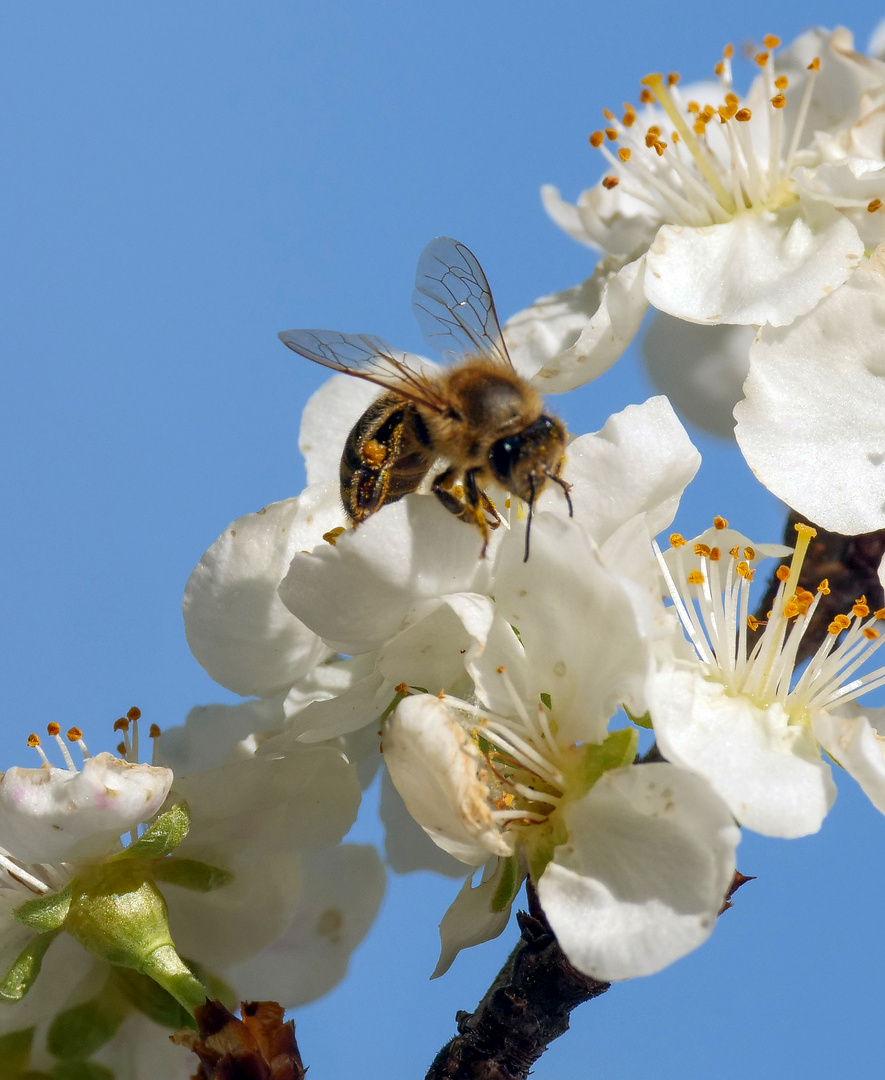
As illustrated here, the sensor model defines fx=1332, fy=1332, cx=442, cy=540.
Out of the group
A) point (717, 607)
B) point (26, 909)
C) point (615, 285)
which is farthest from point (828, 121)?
point (26, 909)

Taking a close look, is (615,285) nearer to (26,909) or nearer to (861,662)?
(861,662)

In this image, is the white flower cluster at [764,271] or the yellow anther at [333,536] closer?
the yellow anther at [333,536]

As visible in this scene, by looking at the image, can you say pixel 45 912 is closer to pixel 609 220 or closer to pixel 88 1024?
pixel 88 1024

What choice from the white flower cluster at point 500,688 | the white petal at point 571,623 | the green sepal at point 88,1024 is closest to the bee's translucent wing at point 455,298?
the white flower cluster at point 500,688

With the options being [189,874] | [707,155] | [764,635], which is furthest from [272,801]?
[707,155]

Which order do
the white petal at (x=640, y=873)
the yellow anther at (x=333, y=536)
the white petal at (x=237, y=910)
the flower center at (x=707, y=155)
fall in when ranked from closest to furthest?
1. the white petal at (x=640, y=873)
2. the yellow anther at (x=333, y=536)
3. the white petal at (x=237, y=910)
4. the flower center at (x=707, y=155)

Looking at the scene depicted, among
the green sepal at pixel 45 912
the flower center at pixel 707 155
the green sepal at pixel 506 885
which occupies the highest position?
the flower center at pixel 707 155

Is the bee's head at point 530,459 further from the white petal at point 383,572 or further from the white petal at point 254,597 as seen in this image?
the white petal at point 254,597
